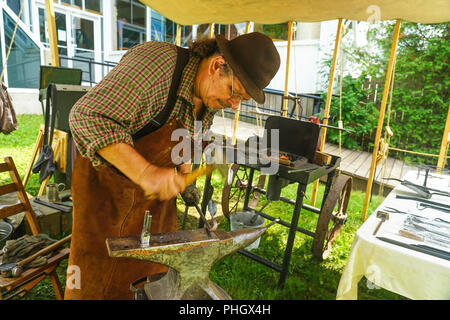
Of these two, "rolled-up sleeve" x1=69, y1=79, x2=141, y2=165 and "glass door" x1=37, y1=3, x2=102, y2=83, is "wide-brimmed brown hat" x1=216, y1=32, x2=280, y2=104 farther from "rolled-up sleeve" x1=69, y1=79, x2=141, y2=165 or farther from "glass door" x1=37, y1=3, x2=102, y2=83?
"glass door" x1=37, y1=3, x2=102, y2=83

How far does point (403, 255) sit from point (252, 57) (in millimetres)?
1178

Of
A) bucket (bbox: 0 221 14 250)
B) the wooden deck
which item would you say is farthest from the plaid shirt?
the wooden deck

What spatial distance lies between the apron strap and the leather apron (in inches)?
1.2

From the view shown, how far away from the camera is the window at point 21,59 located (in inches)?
308

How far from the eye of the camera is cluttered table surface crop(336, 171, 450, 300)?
129 centimetres

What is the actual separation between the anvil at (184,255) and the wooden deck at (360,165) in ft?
11.3

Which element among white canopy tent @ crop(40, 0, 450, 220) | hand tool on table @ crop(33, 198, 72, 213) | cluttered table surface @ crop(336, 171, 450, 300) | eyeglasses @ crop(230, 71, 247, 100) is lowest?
hand tool on table @ crop(33, 198, 72, 213)

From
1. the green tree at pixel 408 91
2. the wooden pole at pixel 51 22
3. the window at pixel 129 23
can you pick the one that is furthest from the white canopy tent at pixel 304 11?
the window at pixel 129 23

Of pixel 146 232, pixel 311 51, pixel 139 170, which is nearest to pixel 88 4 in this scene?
pixel 311 51

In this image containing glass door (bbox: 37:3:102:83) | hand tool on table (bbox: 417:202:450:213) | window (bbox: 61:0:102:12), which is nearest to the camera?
hand tool on table (bbox: 417:202:450:213)

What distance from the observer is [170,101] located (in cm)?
131

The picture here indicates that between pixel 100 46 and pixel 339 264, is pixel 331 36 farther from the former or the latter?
pixel 100 46

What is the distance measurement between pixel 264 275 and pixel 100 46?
10.8 metres

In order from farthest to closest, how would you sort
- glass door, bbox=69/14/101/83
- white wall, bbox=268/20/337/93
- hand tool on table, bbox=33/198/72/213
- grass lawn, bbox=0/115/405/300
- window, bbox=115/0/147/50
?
window, bbox=115/0/147/50
glass door, bbox=69/14/101/83
white wall, bbox=268/20/337/93
hand tool on table, bbox=33/198/72/213
grass lawn, bbox=0/115/405/300
